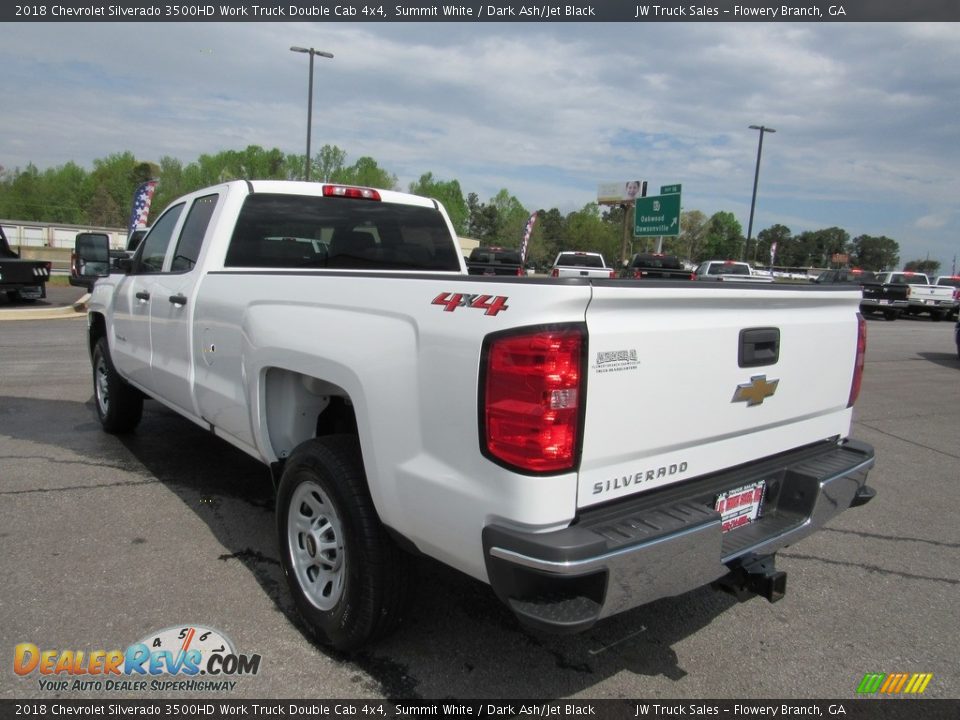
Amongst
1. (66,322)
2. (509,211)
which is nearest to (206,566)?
(66,322)

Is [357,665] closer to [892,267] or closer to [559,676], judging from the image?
[559,676]

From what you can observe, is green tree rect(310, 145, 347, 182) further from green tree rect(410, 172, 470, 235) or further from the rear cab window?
the rear cab window

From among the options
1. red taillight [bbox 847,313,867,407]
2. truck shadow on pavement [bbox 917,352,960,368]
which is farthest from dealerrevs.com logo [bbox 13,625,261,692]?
truck shadow on pavement [bbox 917,352,960,368]

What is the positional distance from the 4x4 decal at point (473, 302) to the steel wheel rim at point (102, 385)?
471 cm

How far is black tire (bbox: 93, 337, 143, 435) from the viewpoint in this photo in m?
5.81

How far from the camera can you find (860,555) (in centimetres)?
409

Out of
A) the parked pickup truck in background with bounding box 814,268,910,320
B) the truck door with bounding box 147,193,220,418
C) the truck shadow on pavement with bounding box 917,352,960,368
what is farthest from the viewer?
the parked pickup truck in background with bounding box 814,268,910,320

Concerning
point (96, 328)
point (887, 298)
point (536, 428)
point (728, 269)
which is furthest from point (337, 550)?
point (728, 269)

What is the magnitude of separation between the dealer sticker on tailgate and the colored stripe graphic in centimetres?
78

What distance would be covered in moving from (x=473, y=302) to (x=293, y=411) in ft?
4.98

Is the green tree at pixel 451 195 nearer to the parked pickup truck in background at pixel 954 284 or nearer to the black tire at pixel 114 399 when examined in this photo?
the parked pickup truck in background at pixel 954 284

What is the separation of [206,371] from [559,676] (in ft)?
8.19

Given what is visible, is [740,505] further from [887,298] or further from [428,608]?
[887,298]

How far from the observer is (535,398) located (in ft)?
6.92
